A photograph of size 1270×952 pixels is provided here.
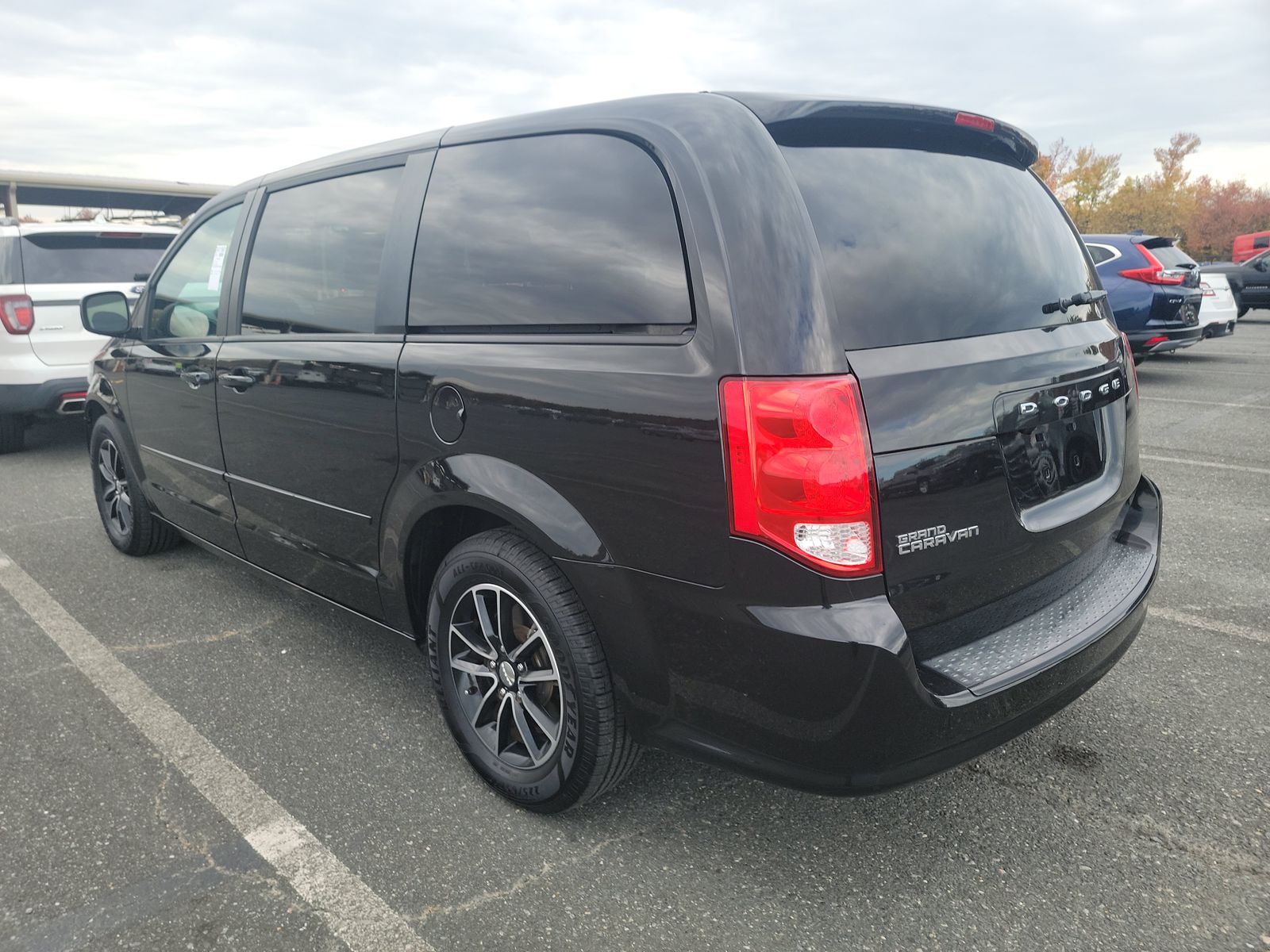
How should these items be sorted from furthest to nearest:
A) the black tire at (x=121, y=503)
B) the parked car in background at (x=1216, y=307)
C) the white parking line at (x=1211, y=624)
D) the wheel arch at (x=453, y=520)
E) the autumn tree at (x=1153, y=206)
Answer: the autumn tree at (x=1153, y=206) < the parked car in background at (x=1216, y=307) < the black tire at (x=121, y=503) < the white parking line at (x=1211, y=624) < the wheel arch at (x=453, y=520)

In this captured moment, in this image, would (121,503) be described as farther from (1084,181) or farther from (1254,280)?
(1084,181)

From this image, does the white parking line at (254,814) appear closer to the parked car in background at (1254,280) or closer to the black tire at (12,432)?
the black tire at (12,432)

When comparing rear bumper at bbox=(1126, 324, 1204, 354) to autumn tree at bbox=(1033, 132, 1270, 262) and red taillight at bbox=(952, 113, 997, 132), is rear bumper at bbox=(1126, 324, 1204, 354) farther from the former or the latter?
autumn tree at bbox=(1033, 132, 1270, 262)

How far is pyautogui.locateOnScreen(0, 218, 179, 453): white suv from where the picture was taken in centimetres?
651

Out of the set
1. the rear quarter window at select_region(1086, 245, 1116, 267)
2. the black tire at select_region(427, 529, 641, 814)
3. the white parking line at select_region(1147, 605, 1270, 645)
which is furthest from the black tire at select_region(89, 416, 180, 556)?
the rear quarter window at select_region(1086, 245, 1116, 267)

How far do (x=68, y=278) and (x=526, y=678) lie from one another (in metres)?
6.13

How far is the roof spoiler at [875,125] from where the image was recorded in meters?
2.09

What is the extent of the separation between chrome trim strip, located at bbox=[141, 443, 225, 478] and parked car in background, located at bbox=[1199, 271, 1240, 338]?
12448mm

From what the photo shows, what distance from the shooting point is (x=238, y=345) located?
333cm

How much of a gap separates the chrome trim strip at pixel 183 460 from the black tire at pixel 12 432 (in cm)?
371

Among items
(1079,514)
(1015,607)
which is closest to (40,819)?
(1015,607)

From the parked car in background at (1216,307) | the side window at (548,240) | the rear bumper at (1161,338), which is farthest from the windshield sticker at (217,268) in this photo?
the parked car in background at (1216,307)

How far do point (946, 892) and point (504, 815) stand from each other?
1119 millimetres

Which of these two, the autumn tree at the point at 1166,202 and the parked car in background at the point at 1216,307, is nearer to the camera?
the parked car in background at the point at 1216,307
